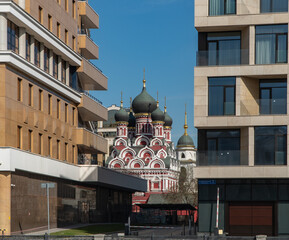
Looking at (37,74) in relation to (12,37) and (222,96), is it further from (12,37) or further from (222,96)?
(222,96)

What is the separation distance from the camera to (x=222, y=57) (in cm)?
4353

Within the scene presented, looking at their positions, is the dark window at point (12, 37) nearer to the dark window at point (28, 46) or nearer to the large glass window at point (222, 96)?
the dark window at point (28, 46)

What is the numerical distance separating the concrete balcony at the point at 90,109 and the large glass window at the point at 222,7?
72.2ft

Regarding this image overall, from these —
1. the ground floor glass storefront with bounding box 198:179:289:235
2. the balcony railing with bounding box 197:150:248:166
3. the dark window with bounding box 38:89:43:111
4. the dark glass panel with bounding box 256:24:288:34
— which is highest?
the dark glass panel with bounding box 256:24:288:34

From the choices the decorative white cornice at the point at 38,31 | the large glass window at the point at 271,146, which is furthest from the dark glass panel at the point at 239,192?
the decorative white cornice at the point at 38,31

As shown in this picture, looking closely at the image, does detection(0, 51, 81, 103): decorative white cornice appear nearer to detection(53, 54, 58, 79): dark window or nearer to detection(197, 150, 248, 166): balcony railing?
detection(53, 54, 58, 79): dark window

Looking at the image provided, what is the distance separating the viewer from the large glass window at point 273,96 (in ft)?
140

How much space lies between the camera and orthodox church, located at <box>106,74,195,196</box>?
16862cm

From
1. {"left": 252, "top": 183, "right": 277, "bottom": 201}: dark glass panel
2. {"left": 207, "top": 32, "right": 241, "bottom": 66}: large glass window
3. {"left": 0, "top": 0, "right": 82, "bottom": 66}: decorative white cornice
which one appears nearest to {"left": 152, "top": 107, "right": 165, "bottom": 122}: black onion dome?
{"left": 0, "top": 0, "right": 82, "bottom": 66}: decorative white cornice

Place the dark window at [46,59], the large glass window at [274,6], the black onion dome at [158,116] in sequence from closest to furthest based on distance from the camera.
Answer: the large glass window at [274,6]
the dark window at [46,59]
the black onion dome at [158,116]

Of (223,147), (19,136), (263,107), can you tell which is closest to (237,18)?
(263,107)

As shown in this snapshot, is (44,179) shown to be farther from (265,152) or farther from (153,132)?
(153,132)

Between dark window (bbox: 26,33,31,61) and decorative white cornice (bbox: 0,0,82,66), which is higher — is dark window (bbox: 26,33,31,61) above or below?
below

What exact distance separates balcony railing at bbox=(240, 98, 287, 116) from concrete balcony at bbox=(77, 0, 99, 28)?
2602cm
